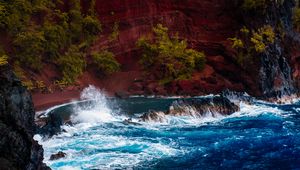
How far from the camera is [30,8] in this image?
28.0m

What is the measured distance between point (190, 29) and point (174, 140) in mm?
16935

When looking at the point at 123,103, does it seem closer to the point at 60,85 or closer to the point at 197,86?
the point at 60,85

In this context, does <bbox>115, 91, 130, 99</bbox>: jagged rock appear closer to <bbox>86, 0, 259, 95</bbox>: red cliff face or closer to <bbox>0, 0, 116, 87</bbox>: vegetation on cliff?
<bbox>86, 0, 259, 95</bbox>: red cliff face

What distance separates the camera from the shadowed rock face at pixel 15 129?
42.7 feet

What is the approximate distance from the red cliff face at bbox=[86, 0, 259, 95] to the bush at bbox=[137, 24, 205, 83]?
93cm

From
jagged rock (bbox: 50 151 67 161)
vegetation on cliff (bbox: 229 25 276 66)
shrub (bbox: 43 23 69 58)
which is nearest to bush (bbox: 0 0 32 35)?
shrub (bbox: 43 23 69 58)

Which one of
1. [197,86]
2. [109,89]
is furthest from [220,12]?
[109,89]

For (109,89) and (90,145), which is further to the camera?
(109,89)

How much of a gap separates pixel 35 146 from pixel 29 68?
1538 centimetres

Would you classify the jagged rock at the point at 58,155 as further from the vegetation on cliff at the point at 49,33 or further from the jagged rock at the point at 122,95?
the jagged rock at the point at 122,95

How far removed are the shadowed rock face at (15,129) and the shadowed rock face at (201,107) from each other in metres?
12.4

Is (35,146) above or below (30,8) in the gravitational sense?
below

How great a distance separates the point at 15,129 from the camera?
13.6 metres

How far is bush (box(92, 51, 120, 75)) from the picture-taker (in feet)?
109
